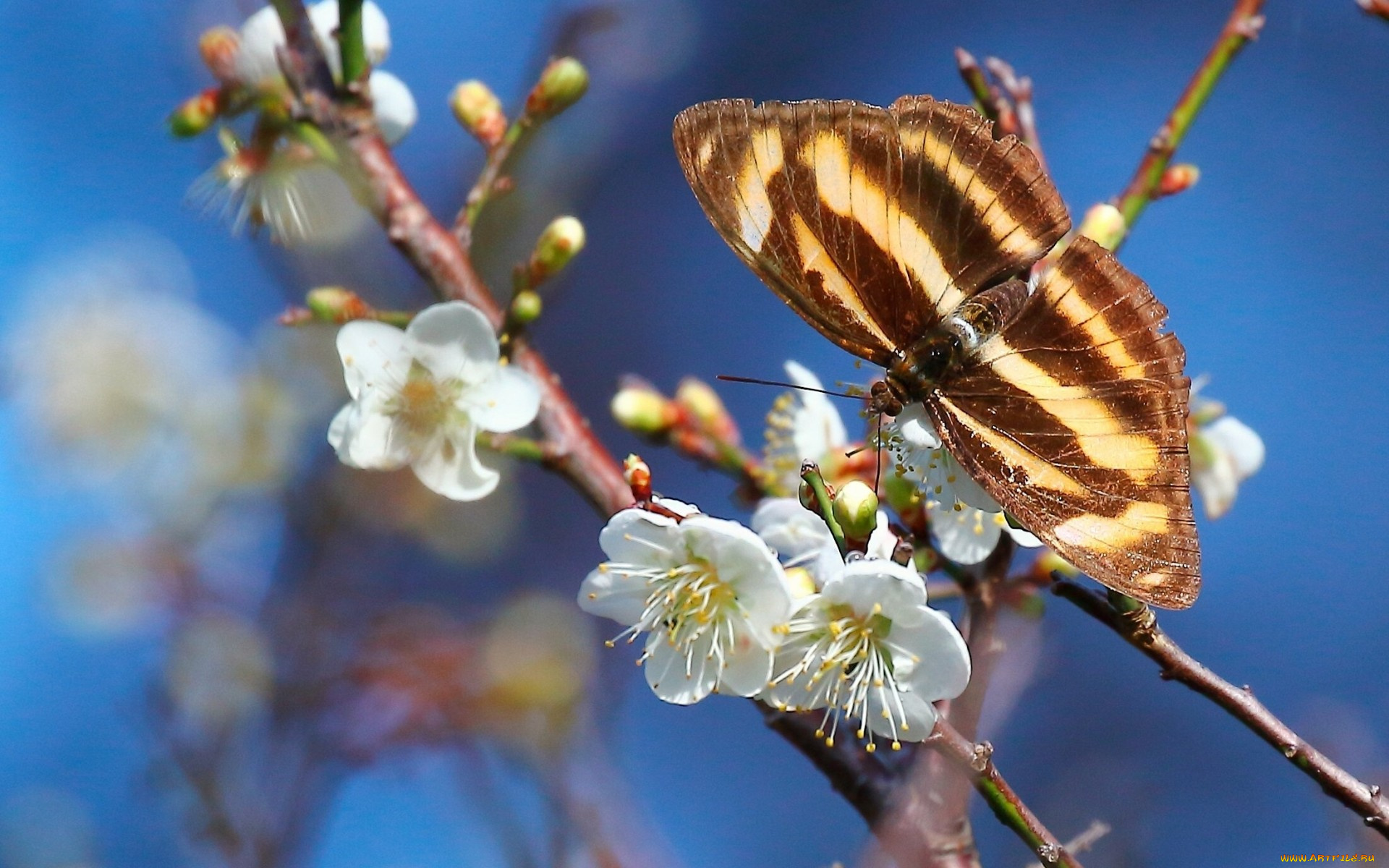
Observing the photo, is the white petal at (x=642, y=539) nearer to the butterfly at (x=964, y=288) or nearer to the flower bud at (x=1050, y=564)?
the butterfly at (x=964, y=288)

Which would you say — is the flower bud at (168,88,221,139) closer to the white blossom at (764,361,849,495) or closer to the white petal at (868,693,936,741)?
the white blossom at (764,361,849,495)

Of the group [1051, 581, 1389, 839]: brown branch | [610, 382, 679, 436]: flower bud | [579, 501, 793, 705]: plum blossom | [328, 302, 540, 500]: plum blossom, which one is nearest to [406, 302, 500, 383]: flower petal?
[328, 302, 540, 500]: plum blossom

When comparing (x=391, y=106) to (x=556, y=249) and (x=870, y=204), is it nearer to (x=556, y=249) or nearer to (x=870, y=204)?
(x=556, y=249)

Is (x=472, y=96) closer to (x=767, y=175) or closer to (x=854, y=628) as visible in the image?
(x=767, y=175)

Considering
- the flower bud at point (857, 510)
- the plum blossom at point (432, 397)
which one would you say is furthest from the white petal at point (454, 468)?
the flower bud at point (857, 510)

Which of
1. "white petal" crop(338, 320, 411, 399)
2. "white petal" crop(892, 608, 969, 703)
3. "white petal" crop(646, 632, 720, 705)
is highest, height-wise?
"white petal" crop(338, 320, 411, 399)
